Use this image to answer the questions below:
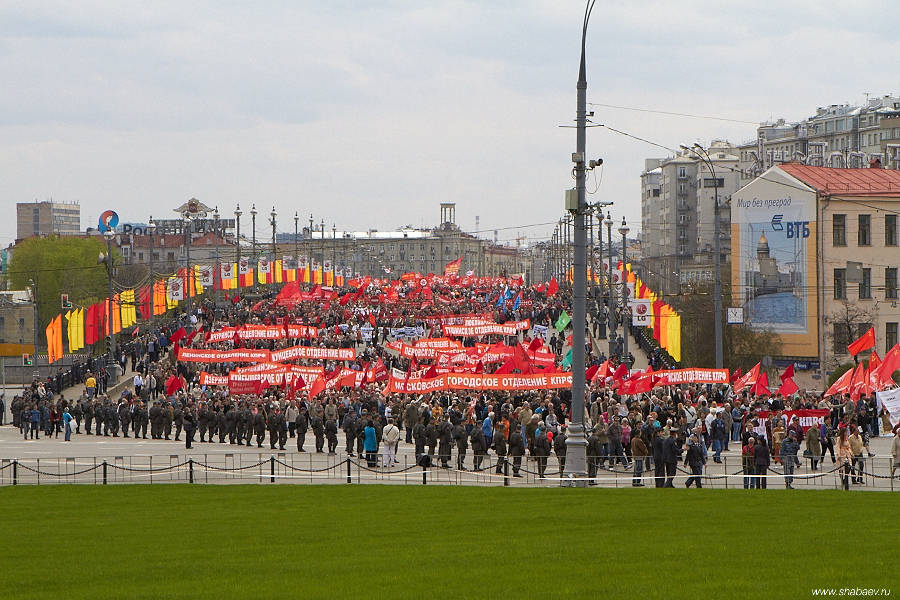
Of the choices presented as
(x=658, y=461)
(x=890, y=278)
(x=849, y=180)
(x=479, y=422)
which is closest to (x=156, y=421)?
(x=479, y=422)

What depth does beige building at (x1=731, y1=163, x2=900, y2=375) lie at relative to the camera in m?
59.6

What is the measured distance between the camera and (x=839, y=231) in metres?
59.7

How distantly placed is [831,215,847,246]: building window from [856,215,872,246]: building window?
0.64m

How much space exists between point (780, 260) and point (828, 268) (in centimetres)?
231

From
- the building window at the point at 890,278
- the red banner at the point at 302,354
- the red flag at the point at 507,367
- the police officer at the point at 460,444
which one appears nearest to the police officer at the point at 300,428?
the police officer at the point at 460,444

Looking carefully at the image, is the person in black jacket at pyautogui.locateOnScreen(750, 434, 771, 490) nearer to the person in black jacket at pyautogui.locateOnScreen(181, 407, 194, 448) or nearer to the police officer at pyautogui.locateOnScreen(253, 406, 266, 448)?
the police officer at pyautogui.locateOnScreen(253, 406, 266, 448)

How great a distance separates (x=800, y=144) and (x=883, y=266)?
73.6 metres

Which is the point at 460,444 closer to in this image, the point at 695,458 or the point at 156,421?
the point at 695,458

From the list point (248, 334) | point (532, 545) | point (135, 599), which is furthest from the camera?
point (248, 334)

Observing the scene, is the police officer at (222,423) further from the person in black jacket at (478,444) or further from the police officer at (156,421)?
the person in black jacket at (478,444)

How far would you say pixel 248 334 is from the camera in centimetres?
5244

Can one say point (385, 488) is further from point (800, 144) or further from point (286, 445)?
point (800, 144)

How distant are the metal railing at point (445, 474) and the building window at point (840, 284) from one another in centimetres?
3282

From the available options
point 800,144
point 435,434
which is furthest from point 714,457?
point 800,144
